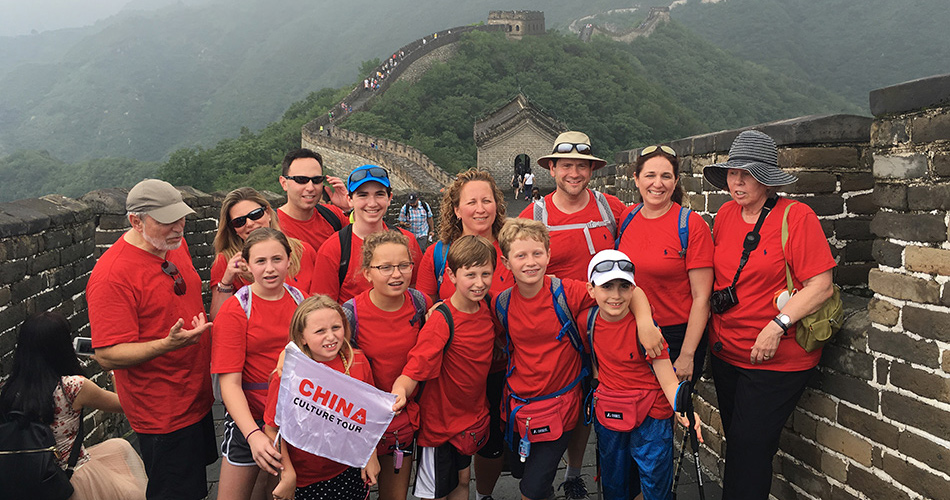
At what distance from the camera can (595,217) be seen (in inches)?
149

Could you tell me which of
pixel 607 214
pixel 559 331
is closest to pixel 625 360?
pixel 559 331

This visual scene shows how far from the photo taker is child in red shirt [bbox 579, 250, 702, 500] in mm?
3148

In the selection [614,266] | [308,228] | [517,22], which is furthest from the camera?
[517,22]

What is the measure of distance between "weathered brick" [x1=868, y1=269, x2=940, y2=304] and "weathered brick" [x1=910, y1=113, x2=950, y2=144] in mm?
584

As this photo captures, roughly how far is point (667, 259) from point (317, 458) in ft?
6.42

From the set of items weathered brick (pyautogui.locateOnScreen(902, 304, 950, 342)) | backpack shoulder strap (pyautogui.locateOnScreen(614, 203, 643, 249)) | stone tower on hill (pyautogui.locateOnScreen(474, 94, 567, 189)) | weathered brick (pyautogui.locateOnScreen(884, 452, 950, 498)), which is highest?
stone tower on hill (pyautogui.locateOnScreen(474, 94, 567, 189))

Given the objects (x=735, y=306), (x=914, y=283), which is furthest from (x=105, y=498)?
(x=914, y=283)

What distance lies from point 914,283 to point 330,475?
2695mm

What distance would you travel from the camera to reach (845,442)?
3305mm

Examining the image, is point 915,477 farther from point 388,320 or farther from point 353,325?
point 353,325

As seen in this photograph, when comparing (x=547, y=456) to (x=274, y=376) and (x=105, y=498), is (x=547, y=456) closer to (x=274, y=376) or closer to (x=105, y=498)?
(x=274, y=376)

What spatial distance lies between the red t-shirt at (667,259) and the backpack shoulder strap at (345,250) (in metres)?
1.50

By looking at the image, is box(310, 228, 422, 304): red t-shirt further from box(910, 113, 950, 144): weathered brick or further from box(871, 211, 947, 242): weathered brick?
box(910, 113, 950, 144): weathered brick

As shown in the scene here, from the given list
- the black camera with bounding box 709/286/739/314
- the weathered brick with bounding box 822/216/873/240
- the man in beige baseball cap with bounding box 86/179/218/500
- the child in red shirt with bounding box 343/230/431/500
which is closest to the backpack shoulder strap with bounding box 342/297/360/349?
the child in red shirt with bounding box 343/230/431/500
